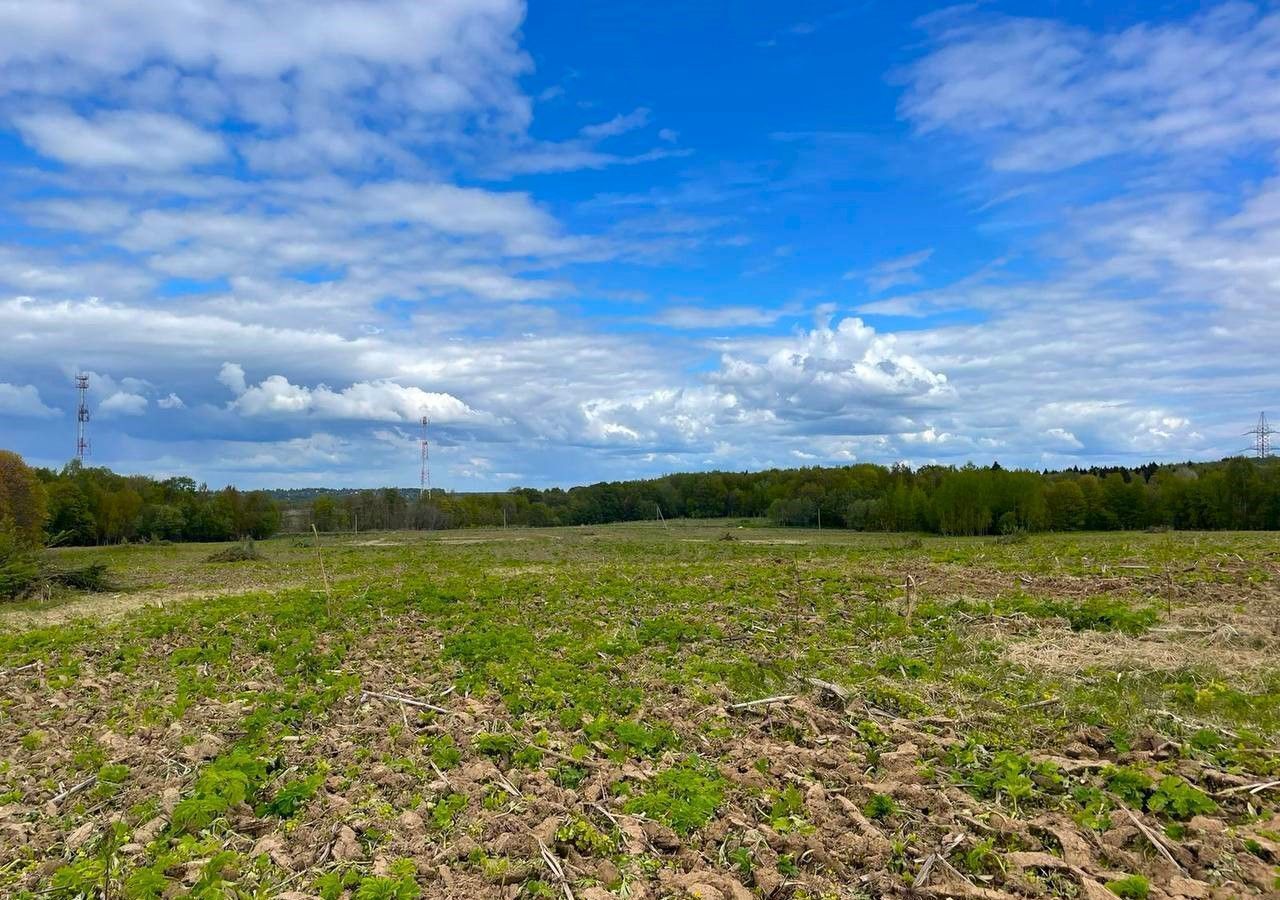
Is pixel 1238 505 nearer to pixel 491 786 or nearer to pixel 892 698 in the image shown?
pixel 892 698

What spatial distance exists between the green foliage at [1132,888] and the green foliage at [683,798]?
2526 millimetres

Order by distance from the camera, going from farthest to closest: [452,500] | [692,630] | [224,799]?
[452,500] < [692,630] < [224,799]

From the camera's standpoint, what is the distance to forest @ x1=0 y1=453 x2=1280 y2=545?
58281 mm

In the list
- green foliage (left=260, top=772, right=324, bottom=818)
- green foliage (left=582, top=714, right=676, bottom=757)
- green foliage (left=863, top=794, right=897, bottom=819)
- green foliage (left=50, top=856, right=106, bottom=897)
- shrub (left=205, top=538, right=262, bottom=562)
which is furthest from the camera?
shrub (left=205, top=538, right=262, bottom=562)

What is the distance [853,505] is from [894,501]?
751 centimetres

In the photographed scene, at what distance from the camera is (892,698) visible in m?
7.98

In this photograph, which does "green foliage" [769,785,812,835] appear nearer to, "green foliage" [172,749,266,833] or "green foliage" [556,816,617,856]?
"green foliage" [556,816,617,856]

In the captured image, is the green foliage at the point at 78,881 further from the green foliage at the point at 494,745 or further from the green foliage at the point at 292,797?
the green foliage at the point at 494,745

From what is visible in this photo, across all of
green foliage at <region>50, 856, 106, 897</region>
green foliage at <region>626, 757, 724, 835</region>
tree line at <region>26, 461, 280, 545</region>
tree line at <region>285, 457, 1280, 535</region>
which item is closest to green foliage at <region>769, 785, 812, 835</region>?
green foliage at <region>626, 757, 724, 835</region>

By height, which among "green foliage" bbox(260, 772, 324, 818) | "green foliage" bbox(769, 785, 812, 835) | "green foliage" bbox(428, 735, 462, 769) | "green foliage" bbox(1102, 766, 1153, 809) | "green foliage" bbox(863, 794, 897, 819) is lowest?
"green foliage" bbox(260, 772, 324, 818)

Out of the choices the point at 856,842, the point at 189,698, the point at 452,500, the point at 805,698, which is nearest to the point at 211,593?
the point at 189,698

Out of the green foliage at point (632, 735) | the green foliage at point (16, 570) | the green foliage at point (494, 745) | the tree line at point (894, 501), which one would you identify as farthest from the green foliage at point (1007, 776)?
the tree line at point (894, 501)

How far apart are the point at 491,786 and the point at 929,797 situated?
3.42m

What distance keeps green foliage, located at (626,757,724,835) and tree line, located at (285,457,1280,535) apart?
140 feet
